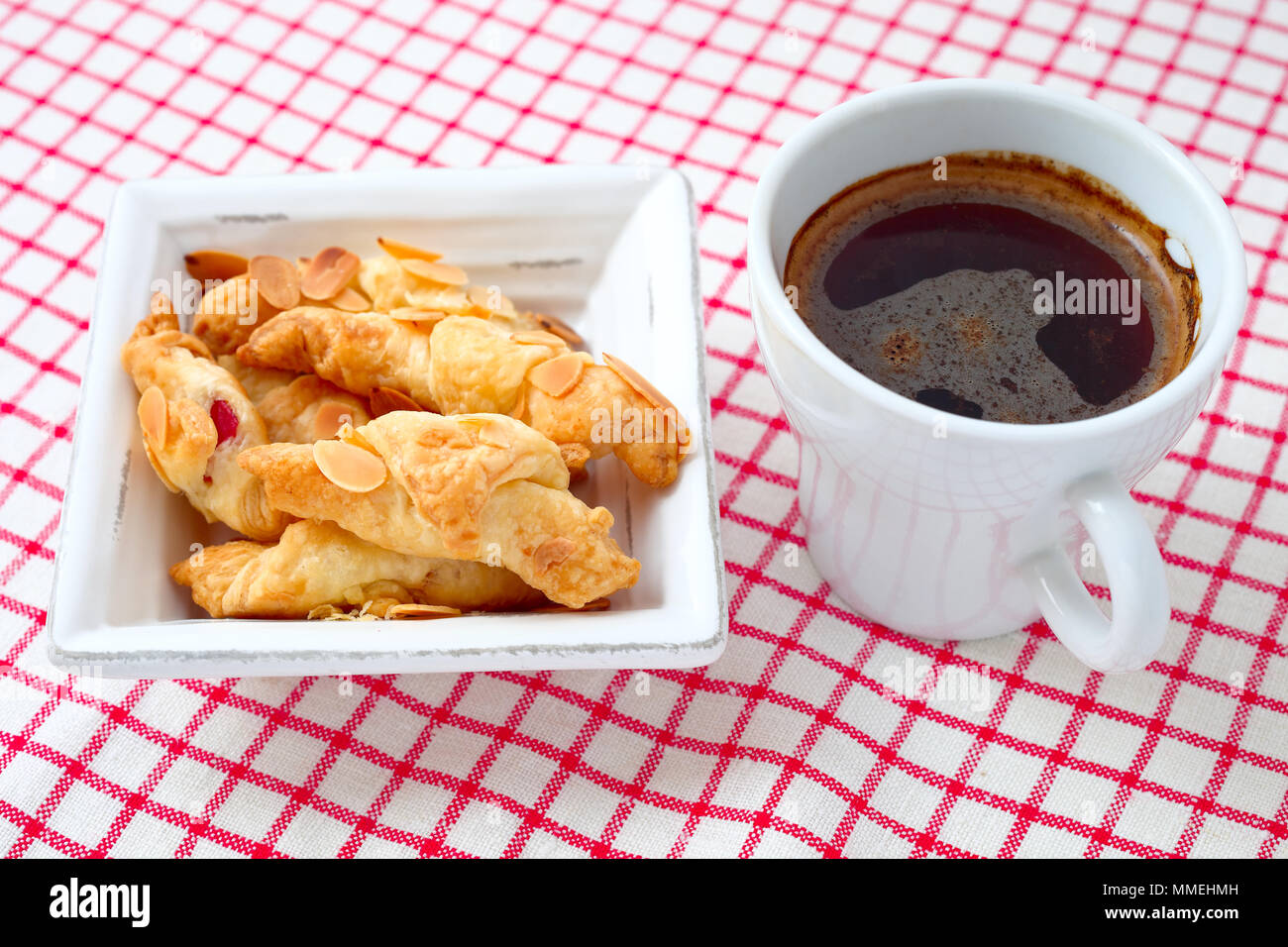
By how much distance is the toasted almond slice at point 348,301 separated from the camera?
1.19m

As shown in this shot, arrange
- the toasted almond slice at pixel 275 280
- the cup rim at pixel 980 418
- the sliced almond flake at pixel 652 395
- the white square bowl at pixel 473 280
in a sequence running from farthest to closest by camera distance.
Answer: the toasted almond slice at pixel 275 280, the sliced almond flake at pixel 652 395, the white square bowl at pixel 473 280, the cup rim at pixel 980 418

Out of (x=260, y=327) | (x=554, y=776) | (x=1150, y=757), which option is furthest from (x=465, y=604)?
(x=1150, y=757)

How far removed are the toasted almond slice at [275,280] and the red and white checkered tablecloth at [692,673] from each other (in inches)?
12.4

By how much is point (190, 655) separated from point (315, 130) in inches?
35.2

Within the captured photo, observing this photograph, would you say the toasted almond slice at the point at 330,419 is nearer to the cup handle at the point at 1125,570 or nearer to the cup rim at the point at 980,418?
the cup rim at the point at 980,418

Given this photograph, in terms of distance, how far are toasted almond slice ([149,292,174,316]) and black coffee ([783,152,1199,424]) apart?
0.61 metres

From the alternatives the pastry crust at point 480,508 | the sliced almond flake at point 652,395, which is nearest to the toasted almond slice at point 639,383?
the sliced almond flake at point 652,395

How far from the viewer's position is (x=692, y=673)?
117cm

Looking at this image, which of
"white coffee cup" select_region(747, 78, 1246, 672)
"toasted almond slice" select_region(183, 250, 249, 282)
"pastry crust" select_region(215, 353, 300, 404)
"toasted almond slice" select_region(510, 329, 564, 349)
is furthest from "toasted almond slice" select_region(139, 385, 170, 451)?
"white coffee cup" select_region(747, 78, 1246, 672)

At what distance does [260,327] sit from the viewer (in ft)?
3.75

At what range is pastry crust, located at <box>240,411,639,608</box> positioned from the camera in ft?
3.23

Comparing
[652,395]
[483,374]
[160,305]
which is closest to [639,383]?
[652,395]

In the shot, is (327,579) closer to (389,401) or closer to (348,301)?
(389,401)

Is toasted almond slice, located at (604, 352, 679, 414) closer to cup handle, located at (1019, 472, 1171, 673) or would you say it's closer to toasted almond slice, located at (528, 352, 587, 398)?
toasted almond slice, located at (528, 352, 587, 398)
